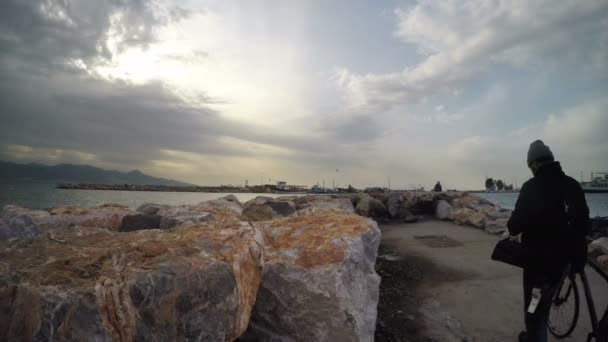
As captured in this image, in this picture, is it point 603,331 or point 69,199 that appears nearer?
point 603,331

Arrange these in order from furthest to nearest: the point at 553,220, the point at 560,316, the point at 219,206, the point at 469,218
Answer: the point at 469,218
the point at 219,206
the point at 560,316
the point at 553,220

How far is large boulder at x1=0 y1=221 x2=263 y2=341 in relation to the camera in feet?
6.40

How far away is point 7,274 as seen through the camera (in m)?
2.15

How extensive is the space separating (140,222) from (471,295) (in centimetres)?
623

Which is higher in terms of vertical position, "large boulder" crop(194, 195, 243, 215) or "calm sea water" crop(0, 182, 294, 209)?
"large boulder" crop(194, 195, 243, 215)

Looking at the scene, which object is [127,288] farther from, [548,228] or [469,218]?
[469,218]

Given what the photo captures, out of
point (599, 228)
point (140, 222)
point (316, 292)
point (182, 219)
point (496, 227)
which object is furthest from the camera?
point (599, 228)

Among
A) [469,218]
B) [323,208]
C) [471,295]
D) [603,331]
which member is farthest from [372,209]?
[603,331]

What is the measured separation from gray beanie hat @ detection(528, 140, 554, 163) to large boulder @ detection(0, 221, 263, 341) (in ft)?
11.2

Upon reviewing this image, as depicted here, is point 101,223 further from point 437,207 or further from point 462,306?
point 437,207

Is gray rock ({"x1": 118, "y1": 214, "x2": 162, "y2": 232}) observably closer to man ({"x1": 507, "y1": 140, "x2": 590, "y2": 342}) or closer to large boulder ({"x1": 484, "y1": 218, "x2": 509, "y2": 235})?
man ({"x1": 507, "y1": 140, "x2": 590, "y2": 342})

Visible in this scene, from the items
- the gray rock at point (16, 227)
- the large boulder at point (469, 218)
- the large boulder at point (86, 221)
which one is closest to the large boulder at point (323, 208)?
the large boulder at point (86, 221)

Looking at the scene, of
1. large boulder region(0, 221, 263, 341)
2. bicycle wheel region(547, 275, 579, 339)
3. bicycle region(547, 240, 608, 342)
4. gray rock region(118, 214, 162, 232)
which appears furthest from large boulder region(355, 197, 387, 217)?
large boulder region(0, 221, 263, 341)

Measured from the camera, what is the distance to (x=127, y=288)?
2162 millimetres
